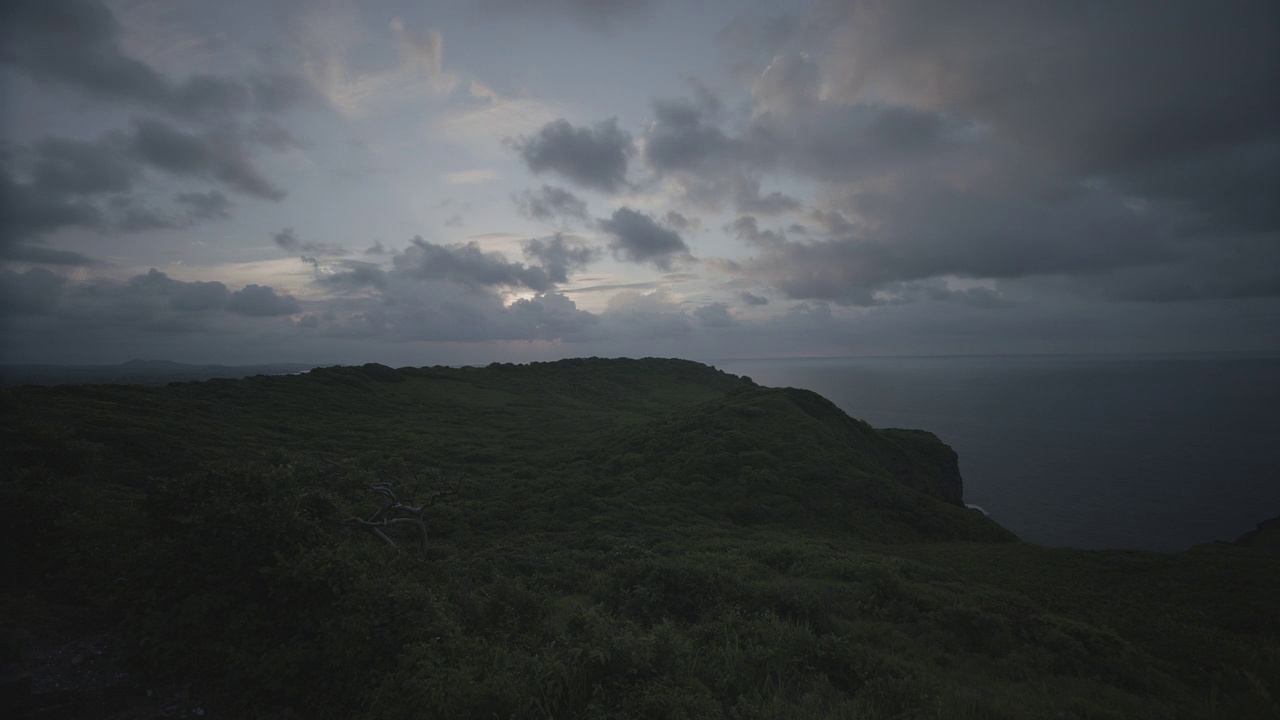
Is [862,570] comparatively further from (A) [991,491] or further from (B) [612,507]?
(A) [991,491]

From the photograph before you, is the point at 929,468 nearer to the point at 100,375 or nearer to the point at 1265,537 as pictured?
the point at 1265,537

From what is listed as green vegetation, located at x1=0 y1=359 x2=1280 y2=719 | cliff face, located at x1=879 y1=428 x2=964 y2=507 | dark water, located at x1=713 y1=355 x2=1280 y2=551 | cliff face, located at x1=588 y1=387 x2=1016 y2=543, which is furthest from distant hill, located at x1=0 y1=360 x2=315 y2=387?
dark water, located at x1=713 y1=355 x2=1280 y2=551

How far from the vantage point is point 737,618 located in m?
9.41

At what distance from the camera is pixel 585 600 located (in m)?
11.2

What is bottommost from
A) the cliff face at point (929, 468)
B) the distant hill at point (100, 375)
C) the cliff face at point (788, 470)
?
the cliff face at point (929, 468)

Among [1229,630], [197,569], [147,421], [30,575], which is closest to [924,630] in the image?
[1229,630]

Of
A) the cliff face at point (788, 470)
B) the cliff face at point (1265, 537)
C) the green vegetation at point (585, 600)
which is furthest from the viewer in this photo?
the cliff face at point (1265, 537)

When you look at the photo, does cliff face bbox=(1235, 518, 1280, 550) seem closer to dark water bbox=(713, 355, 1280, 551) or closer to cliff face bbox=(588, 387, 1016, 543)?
dark water bbox=(713, 355, 1280, 551)

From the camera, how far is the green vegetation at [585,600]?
6066 millimetres

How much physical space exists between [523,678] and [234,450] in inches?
985

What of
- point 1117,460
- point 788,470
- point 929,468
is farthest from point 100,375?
point 1117,460

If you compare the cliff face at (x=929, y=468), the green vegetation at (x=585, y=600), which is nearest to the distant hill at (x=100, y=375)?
the green vegetation at (x=585, y=600)

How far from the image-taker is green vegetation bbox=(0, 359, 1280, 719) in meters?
6.07

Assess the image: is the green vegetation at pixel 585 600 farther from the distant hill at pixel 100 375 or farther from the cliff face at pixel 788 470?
the distant hill at pixel 100 375
